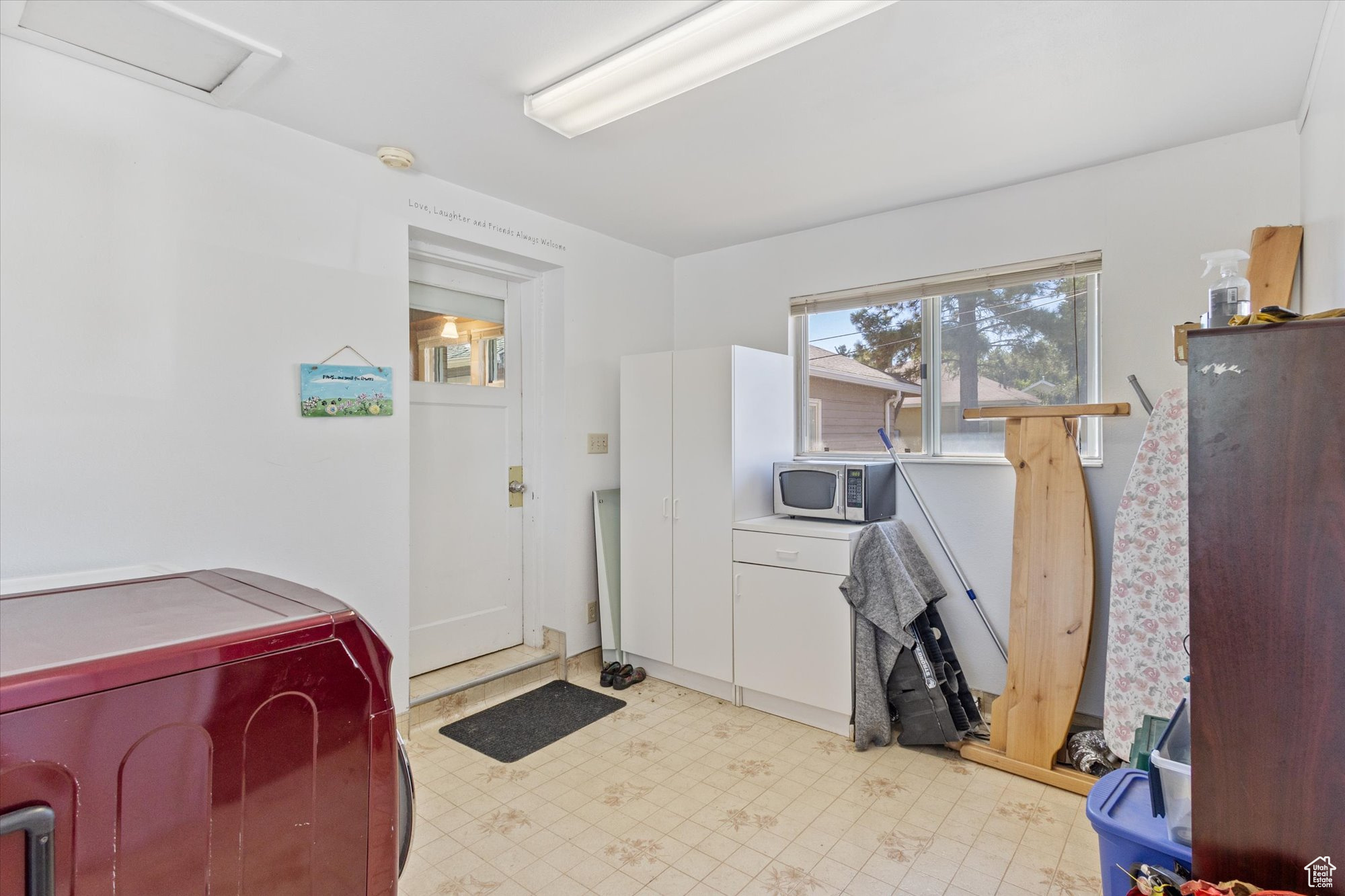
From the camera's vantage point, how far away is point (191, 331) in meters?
2.14

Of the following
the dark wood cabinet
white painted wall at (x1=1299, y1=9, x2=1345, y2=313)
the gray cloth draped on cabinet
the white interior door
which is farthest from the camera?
the white interior door

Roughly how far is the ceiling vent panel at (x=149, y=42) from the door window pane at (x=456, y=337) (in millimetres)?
1159

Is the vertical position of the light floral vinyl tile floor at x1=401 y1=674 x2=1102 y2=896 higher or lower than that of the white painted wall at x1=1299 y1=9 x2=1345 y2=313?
lower

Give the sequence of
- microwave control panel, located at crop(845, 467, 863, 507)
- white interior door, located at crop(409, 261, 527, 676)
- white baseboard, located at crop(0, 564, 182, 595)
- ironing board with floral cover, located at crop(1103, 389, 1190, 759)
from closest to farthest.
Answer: white baseboard, located at crop(0, 564, 182, 595)
ironing board with floral cover, located at crop(1103, 389, 1190, 759)
microwave control panel, located at crop(845, 467, 863, 507)
white interior door, located at crop(409, 261, 527, 676)

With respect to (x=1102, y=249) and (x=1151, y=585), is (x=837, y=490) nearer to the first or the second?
(x=1151, y=585)

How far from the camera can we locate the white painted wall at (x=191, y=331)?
6.07 ft

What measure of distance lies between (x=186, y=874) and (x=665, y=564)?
8.62 feet

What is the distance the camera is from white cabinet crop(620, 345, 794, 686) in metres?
3.12

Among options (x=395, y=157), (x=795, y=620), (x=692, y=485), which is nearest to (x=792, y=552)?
(x=795, y=620)

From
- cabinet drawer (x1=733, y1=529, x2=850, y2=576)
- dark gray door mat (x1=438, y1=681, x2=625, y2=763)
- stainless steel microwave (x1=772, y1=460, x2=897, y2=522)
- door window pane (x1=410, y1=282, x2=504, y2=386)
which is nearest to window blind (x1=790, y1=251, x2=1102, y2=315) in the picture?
stainless steel microwave (x1=772, y1=460, x2=897, y2=522)

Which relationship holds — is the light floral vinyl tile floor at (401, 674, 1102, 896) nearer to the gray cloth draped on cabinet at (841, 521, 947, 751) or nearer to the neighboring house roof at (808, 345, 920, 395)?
the gray cloth draped on cabinet at (841, 521, 947, 751)

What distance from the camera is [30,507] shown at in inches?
72.5

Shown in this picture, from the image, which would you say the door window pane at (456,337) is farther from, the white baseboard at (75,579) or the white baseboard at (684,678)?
the white baseboard at (75,579)

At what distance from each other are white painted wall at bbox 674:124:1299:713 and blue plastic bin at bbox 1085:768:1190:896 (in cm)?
139
